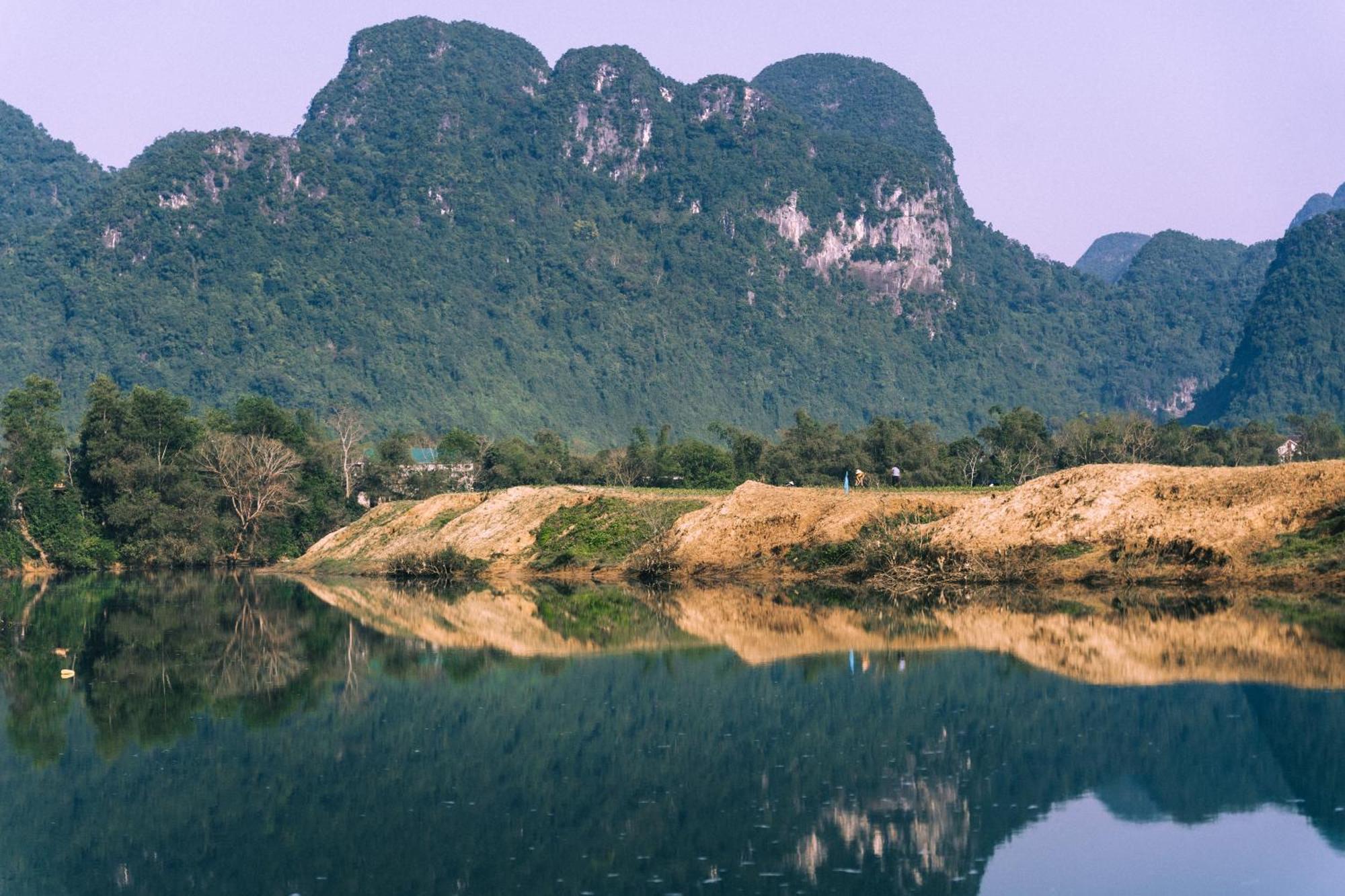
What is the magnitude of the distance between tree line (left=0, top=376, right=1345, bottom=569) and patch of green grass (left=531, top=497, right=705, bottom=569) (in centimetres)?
2122

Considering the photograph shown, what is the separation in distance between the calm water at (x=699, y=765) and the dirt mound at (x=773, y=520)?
48.3 ft

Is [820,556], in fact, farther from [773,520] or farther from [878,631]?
[878,631]

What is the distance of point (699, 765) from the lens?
20188 mm

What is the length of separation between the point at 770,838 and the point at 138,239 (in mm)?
188310

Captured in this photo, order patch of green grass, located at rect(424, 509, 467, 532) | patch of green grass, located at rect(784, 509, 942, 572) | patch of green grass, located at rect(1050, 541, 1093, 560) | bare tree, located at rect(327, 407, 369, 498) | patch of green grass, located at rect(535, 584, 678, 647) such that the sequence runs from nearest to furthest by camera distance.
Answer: patch of green grass, located at rect(535, 584, 678, 647) → patch of green grass, located at rect(1050, 541, 1093, 560) → patch of green grass, located at rect(784, 509, 942, 572) → patch of green grass, located at rect(424, 509, 467, 532) → bare tree, located at rect(327, 407, 369, 498)

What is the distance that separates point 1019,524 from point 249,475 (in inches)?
1625

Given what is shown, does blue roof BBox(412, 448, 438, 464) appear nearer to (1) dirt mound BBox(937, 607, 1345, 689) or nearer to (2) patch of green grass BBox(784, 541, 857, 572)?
(2) patch of green grass BBox(784, 541, 857, 572)

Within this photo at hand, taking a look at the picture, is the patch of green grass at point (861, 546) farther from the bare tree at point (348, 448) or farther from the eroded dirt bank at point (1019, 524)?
the bare tree at point (348, 448)

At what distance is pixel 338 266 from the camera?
198 metres

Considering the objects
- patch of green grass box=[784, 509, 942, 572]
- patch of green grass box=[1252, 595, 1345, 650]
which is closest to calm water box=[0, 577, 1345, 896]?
patch of green grass box=[1252, 595, 1345, 650]

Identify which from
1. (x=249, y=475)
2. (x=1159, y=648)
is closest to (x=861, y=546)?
(x=1159, y=648)

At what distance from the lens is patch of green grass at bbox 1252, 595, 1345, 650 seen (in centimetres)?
2769

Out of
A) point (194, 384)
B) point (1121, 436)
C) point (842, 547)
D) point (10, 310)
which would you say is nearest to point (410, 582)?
point (842, 547)

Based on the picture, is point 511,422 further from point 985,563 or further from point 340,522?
point 985,563
